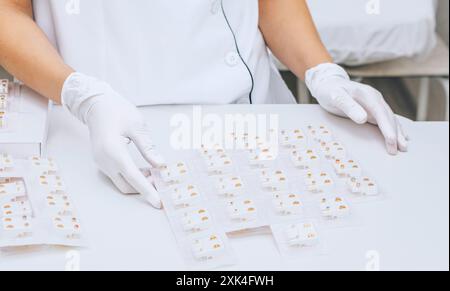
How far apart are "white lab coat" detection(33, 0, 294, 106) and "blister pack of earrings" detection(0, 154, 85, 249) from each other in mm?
305

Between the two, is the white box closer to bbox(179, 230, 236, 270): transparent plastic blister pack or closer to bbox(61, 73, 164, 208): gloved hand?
bbox(61, 73, 164, 208): gloved hand

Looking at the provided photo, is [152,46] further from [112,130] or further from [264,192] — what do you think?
[264,192]

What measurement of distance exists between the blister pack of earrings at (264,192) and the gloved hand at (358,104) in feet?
0.30

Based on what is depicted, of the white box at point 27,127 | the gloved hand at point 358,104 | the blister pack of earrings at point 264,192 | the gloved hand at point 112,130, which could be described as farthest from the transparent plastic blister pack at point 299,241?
the white box at point 27,127

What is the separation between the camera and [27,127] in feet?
4.16

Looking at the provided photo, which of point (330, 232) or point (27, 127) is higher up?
point (27, 127)

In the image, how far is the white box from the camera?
1210mm

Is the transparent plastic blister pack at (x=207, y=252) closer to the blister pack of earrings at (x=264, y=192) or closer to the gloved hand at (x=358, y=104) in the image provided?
the blister pack of earrings at (x=264, y=192)

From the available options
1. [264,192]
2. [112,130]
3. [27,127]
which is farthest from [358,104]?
[27,127]

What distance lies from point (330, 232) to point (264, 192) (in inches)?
5.1

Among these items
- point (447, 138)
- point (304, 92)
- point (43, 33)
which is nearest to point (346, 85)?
point (447, 138)

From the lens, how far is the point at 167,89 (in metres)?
1.42

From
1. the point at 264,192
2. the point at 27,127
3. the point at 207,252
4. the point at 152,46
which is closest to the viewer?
the point at 207,252

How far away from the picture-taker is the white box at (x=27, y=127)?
121 centimetres
